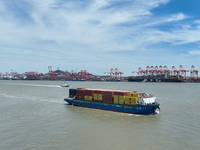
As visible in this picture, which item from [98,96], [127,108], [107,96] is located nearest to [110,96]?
[107,96]

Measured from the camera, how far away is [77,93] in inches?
2120

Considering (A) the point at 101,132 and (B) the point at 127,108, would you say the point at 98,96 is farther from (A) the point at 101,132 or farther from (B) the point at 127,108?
(A) the point at 101,132

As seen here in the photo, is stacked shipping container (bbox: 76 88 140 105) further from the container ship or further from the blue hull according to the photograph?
the blue hull

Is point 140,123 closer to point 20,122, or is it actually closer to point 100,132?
point 100,132

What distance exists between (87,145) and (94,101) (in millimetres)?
26893

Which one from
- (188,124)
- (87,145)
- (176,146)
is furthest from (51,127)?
(188,124)

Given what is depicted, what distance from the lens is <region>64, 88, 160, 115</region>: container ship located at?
130 ft

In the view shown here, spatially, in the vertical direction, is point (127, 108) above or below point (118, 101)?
below

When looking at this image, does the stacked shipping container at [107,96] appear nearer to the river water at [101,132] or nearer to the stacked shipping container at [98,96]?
the stacked shipping container at [98,96]

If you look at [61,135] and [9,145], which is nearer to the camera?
[9,145]

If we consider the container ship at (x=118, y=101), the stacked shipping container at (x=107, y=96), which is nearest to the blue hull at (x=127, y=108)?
the container ship at (x=118, y=101)

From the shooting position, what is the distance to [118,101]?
146 ft

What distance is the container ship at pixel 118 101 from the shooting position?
39.7m

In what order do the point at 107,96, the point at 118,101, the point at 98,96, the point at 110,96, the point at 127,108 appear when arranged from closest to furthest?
the point at 127,108, the point at 118,101, the point at 110,96, the point at 107,96, the point at 98,96
